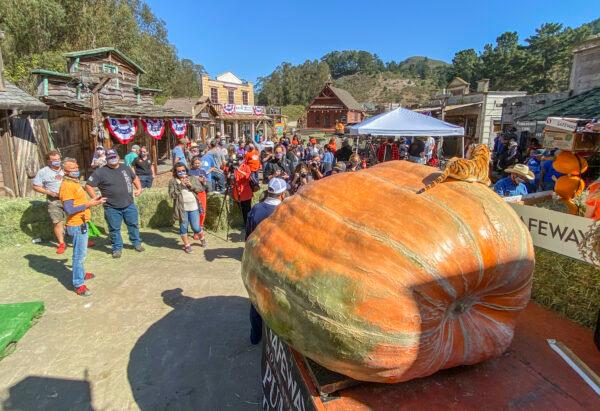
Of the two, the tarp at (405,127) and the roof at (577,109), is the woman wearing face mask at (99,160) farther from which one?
the roof at (577,109)

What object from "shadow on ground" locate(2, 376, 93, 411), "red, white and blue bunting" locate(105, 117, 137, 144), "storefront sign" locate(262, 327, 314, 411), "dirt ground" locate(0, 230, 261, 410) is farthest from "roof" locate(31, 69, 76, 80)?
"storefront sign" locate(262, 327, 314, 411)

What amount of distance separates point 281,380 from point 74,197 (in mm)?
4095

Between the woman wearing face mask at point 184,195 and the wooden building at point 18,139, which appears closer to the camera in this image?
the woman wearing face mask at point 184,195

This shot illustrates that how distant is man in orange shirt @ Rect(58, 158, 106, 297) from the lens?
4.77 meters

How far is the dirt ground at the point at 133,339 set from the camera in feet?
10.5

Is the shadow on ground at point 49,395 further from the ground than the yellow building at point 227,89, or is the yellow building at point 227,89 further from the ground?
the yellow building at point 227,89

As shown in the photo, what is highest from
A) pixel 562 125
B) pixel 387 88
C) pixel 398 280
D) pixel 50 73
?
pixel 387 88

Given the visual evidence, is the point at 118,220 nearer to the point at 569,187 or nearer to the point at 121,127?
the point at 569,187

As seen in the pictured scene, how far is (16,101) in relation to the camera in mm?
8938

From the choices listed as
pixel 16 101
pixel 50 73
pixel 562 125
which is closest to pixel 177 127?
pixel 50 73

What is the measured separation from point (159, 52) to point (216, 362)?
41972 mm

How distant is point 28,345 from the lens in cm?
388

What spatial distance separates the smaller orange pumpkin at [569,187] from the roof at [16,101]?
1112cm

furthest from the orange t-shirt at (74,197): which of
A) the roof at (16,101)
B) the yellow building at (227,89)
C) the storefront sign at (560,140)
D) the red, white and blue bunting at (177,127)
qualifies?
the yellow building at (227,89)
